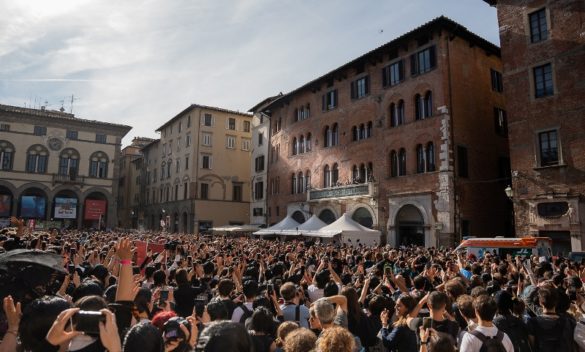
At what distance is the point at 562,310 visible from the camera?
496 cm

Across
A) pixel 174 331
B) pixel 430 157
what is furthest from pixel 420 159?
pixel 174 331

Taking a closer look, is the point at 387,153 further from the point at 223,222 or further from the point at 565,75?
the point at 223,222

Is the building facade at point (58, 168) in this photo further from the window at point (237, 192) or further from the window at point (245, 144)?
the window at point (245, 144)

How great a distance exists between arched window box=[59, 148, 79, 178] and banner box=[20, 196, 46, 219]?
14.2 feet

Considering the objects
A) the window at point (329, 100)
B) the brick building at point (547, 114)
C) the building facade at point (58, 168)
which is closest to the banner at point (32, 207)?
the building facade at point (58, 168)

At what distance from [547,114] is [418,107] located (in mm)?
7557

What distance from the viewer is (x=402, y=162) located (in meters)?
26.8

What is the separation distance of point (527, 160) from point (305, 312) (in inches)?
780

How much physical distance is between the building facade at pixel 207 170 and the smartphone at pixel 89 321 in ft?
151

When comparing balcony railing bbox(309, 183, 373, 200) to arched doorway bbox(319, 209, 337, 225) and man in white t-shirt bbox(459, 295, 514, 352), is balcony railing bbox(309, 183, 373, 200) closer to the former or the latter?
arched doorway bbox(319, 209, 337, 225)

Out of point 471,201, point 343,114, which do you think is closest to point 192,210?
point 343,114

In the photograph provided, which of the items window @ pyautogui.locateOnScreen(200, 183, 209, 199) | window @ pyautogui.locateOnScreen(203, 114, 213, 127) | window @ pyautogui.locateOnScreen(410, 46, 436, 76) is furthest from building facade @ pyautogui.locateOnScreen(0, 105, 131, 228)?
window @ pyautogui.locateOnScreen(410, 46, 436, 76)

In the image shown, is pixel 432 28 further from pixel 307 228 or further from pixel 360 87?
pixel 307 228

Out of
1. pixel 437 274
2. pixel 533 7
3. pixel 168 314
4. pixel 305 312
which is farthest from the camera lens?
pixel 533 7
